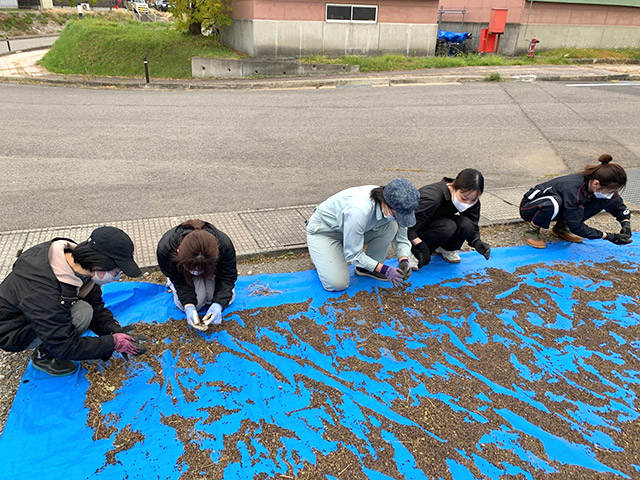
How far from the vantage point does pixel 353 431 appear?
232 centimetres

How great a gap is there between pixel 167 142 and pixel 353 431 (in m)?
5.89

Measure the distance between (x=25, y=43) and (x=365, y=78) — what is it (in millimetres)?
20246

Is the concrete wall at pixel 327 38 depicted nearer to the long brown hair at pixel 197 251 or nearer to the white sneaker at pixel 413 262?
the white sneaker at pixel 413 262

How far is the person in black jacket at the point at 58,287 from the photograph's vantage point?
7.29 ft

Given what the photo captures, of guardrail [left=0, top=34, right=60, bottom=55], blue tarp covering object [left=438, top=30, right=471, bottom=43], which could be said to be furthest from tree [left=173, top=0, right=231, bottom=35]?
guardrail [left=0, top=34, right=60, bottom=55]

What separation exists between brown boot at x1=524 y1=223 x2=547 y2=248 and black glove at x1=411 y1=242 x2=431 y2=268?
1.26 meters

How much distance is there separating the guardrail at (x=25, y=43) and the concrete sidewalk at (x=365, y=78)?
7.61 meters

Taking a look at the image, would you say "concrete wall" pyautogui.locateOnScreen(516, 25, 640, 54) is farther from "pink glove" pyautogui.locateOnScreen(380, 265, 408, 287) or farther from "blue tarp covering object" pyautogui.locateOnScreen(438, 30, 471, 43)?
"pink glove" pyautogui.locateOnScreen(380, 265, 408, 287)

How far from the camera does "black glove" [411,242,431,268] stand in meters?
3.72

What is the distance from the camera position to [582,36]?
56.5 ft

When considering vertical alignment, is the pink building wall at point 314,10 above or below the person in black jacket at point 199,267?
above

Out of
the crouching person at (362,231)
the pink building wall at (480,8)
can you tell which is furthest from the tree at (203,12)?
the crouching person at (362,231)

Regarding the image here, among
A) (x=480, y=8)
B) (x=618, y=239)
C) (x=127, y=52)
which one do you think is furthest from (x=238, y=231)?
(x=480, y=8)

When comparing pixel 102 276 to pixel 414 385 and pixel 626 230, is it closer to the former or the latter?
pixel 414 385
